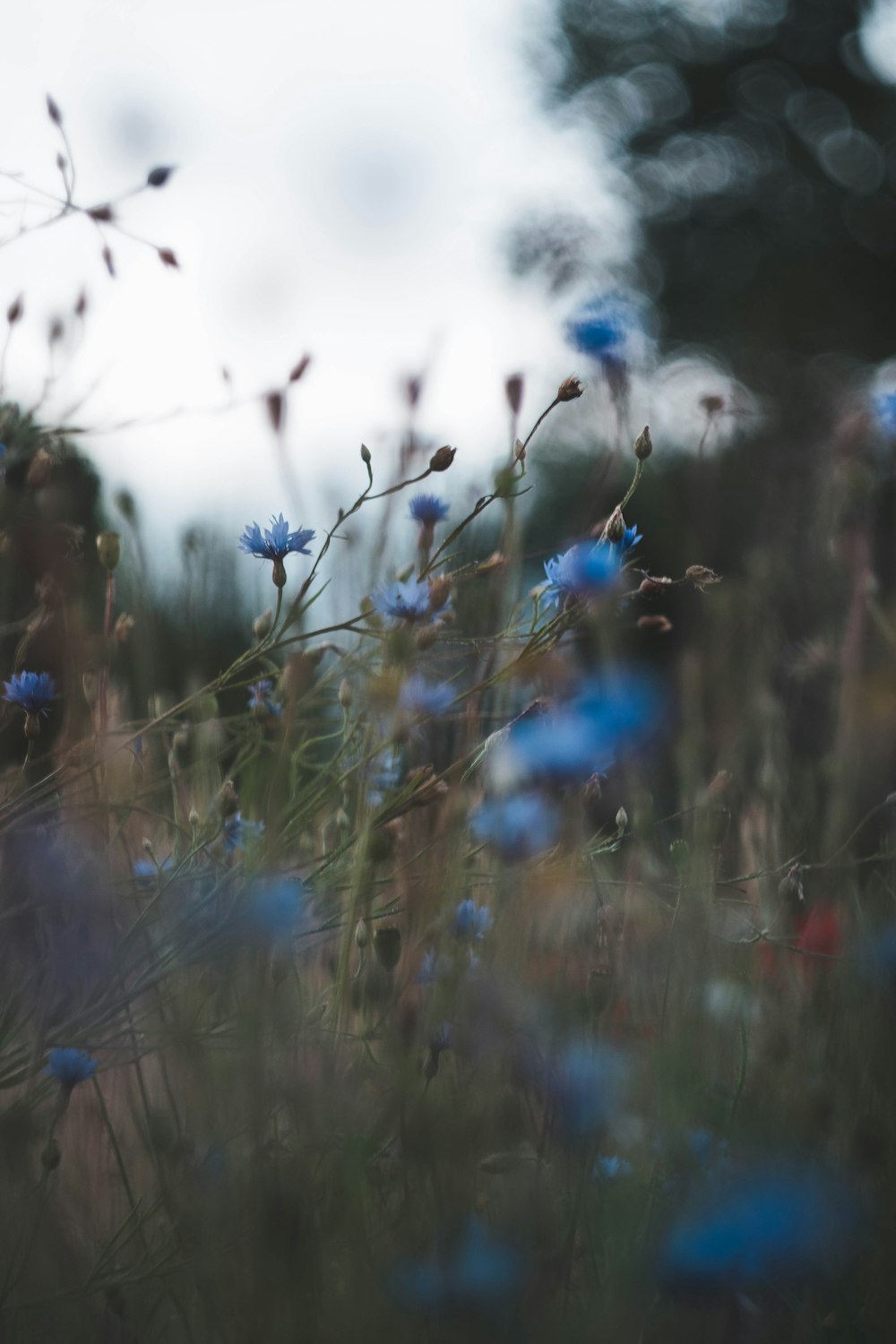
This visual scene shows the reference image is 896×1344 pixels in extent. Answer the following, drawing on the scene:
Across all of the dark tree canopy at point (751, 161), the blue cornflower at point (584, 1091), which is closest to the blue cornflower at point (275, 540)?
the blue cornflower at point (584, 1091)

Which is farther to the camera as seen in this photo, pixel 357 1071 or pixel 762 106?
pixel 762 106

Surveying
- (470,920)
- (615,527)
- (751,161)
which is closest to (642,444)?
(615,527)

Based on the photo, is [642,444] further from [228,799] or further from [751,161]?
[751,161]

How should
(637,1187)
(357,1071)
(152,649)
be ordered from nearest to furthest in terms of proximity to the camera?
(637,1187), (357,1071), (152,649)

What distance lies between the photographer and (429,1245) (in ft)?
2.11

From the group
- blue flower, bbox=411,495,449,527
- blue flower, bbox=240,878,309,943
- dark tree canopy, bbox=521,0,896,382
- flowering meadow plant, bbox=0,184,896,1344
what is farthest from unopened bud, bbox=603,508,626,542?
dark tree canopy, bbox=521,0,896,382

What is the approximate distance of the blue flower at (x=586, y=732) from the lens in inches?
27.6

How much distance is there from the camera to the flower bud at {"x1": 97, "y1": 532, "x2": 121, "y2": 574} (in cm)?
105

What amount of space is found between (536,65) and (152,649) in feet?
38.6

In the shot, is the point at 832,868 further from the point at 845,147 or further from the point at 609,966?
the point at 845,147

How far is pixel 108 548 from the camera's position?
106 cm

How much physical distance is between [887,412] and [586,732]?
805 mm

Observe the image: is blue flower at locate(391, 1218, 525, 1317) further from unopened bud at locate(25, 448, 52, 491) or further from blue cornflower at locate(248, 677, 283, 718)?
unopened bud at locate(25, 448, 52, 491)

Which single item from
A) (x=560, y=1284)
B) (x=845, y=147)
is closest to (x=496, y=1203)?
(x=560, y=1284)
